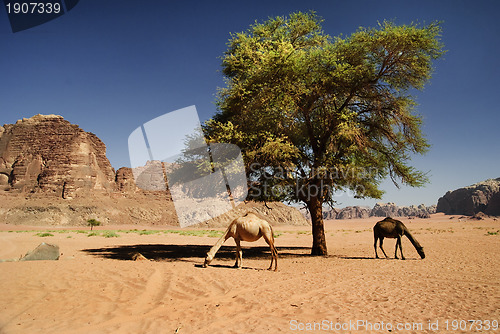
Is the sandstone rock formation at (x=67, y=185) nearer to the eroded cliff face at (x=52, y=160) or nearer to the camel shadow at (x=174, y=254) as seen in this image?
the eroded cliff face at (x=52, y=160)

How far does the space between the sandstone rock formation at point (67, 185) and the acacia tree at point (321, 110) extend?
7391cm

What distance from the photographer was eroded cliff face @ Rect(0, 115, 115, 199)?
103m

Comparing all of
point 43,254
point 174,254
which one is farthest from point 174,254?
point 43,254

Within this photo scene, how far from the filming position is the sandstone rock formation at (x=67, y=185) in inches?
3585

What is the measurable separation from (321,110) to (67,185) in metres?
110

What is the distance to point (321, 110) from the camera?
17.2 meters

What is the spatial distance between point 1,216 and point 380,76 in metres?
111

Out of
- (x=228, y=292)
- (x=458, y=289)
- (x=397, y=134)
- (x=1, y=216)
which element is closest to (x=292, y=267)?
(x=228, y=292)

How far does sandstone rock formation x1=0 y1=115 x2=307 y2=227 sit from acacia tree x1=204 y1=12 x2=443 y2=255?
7391 cm

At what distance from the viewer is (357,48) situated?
1477 cm

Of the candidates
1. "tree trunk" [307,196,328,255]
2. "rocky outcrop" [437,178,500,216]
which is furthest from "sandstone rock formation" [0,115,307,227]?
"rocky outcrop" [437,178,500,216]

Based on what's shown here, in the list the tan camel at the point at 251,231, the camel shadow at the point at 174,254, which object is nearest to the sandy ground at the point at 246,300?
the tan camel at the point at 251,231

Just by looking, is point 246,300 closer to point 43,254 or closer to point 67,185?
point 43,254

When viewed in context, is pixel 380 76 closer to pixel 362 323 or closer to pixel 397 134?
pixel 397 134
